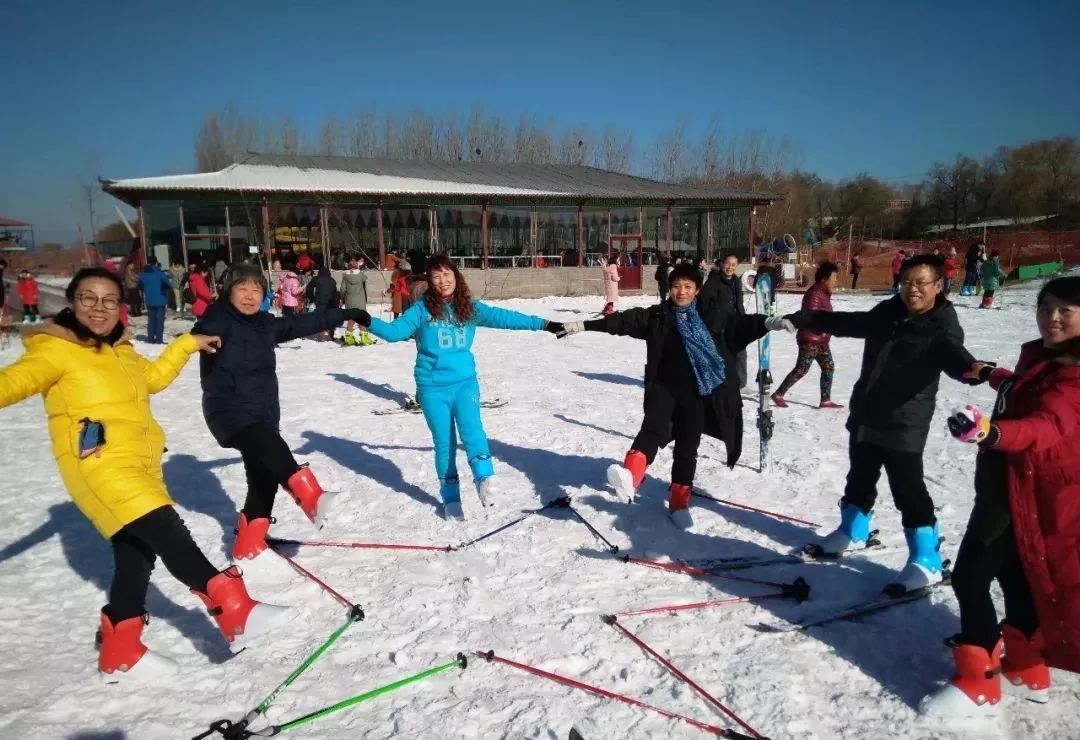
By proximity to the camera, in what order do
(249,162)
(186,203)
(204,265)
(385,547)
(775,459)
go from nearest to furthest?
(385,547)
(775,459)
(204,265)
(186,203)
(249,162)

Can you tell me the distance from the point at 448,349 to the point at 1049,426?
126 inches

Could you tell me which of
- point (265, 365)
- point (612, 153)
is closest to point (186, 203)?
point (265, 365)

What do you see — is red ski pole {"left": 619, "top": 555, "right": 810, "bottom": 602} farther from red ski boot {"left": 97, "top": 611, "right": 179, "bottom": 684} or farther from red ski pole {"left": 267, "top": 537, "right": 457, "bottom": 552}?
red ski boot {"left": 97, "top": 611, "right": 179, "bottom": 684}

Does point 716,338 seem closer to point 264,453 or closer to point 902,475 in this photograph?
point 902,475

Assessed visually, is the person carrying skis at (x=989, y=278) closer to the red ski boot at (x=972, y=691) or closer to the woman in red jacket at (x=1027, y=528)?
the woman in red jacket at (x=1027, y=528)

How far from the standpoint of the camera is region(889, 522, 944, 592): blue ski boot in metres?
3.42

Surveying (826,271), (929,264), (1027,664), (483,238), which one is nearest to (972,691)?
(1027,664)

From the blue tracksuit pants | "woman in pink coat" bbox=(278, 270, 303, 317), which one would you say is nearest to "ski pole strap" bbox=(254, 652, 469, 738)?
the blue tracksuit pants

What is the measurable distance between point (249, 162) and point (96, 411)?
86.6 feet

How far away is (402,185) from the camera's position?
24.4 meters

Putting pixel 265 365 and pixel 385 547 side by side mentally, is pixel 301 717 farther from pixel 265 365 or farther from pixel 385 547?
pixel 265 365

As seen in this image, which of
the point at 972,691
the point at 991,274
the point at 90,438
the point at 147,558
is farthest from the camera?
the point at 991,274

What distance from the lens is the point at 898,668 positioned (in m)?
2.90

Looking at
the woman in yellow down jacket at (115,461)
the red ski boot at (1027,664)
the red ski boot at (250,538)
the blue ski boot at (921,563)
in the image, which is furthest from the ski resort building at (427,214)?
the red ski boot at (1027,664)
